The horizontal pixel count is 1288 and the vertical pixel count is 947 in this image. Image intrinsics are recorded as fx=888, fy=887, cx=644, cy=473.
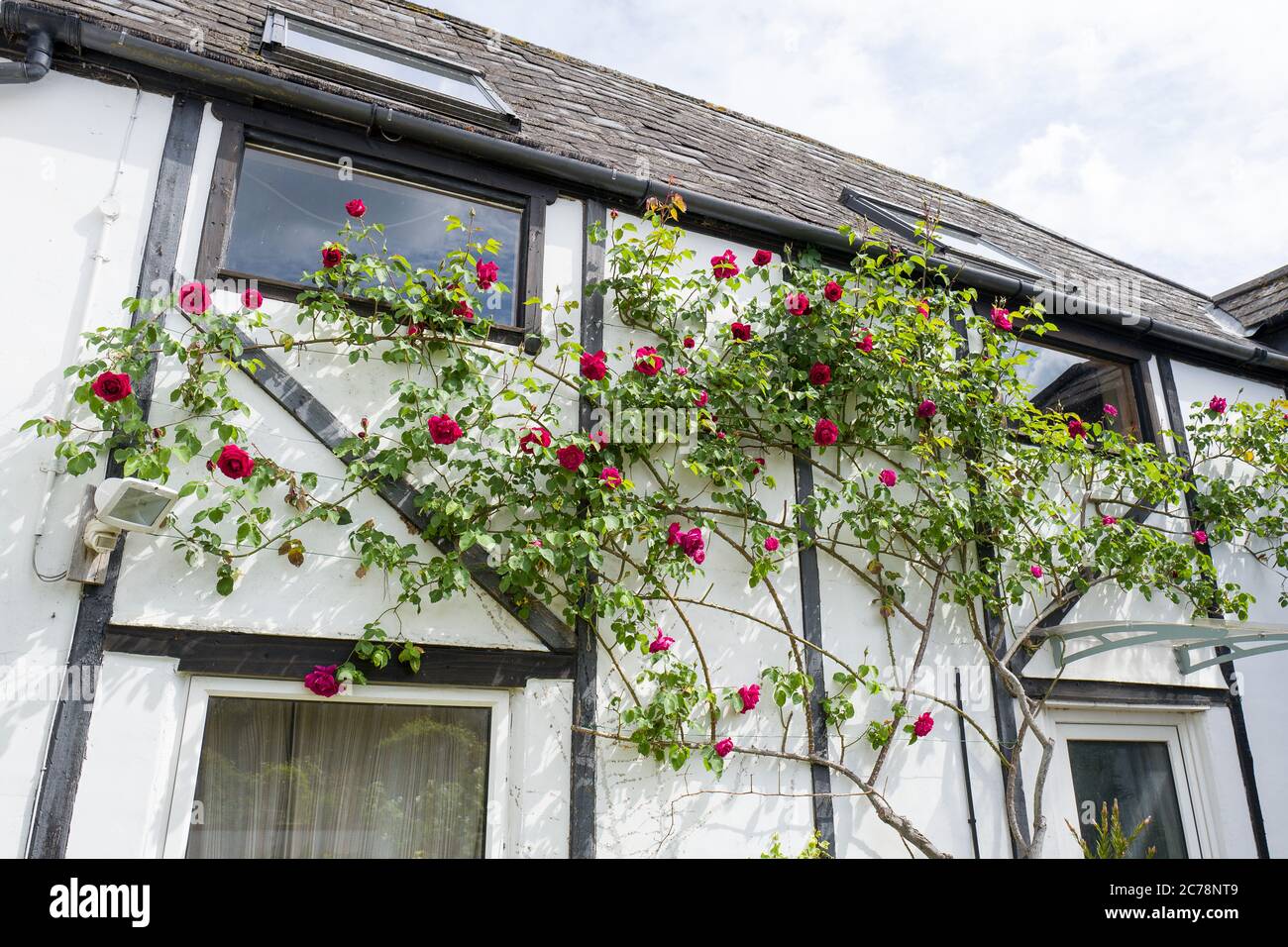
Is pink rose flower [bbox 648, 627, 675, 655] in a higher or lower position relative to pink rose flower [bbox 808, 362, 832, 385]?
lower

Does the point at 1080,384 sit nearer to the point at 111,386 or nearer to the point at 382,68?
the point at 382,68

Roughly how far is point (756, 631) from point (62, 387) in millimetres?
3061

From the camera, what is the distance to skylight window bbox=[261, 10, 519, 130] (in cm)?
455

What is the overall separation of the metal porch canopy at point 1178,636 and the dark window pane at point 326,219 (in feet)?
11.0

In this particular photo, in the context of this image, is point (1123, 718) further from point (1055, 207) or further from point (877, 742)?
point (1055, 207)

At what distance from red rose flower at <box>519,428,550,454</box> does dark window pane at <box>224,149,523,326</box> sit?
785mm

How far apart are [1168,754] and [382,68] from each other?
5917mm

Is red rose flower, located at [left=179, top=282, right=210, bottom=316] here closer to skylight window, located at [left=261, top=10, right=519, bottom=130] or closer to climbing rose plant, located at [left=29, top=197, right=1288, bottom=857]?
climbing rose plant, located at [left=29, top=197, right=1288, bottom=857]

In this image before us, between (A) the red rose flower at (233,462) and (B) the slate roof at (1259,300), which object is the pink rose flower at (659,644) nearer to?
(A) the red rose flower at (233,462)

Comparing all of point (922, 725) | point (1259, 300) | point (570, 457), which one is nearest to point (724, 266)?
point (570, 457)

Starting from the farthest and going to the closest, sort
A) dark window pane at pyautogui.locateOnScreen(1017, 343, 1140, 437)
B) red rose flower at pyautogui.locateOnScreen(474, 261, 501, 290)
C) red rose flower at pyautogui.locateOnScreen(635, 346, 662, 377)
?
dark window pane at pyautogui.locateOnScreen(1017, 343, 1140, 437) < red rose flower at pyautogui.locateOnScreen(635, 346, 662, 377) < red rose flower at pyautogui.locateOnScreen(474, 261, 501, 290)

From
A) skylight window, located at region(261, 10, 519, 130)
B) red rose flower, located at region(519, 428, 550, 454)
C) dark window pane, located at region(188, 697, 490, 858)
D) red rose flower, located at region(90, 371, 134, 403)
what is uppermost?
skylight window, located at region(261, 10, 519, 130)

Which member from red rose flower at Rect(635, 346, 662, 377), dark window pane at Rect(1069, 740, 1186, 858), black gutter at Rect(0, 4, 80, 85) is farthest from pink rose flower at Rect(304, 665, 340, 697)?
dark window pane at Rect(1069, 740, 1186, 858)

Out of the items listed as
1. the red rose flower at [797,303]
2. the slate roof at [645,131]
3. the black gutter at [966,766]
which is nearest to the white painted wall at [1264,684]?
the slate roof at [645,131]
